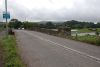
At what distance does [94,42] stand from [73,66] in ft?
44.5

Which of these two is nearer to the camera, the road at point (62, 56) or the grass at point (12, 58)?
the grass at point (12, 58)

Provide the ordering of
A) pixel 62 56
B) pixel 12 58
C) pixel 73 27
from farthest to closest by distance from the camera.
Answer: pixel 73 27 → pixel 62 56 → pixel 12 58

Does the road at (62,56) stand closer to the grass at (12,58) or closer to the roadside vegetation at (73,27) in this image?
the grass at (12,58)

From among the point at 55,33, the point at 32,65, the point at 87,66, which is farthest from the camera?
the point at 55,33

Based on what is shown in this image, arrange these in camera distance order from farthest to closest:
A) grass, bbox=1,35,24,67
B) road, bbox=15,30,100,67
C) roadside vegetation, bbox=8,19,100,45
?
roadside vegetation, bbox=8,19,100,45, road, bbox=15,30,100,67, grass, bbox=1,35,24,67

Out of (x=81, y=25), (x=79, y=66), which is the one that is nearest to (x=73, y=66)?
(x=79, y=66)

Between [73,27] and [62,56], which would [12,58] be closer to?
[62,56]

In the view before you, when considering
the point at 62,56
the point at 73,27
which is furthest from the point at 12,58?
the point at 73,27

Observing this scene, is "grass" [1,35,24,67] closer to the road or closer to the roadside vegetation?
the road

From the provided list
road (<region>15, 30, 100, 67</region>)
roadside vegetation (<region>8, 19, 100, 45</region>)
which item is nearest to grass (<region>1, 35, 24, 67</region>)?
road (<region>15, 30, 100, 67</region>)

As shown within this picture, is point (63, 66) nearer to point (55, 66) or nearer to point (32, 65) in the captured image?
point (55, 66)

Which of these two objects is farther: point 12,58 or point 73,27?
point 73,27

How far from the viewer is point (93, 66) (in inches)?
452

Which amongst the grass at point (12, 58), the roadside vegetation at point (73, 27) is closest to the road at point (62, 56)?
the grass at point (12, 58)
